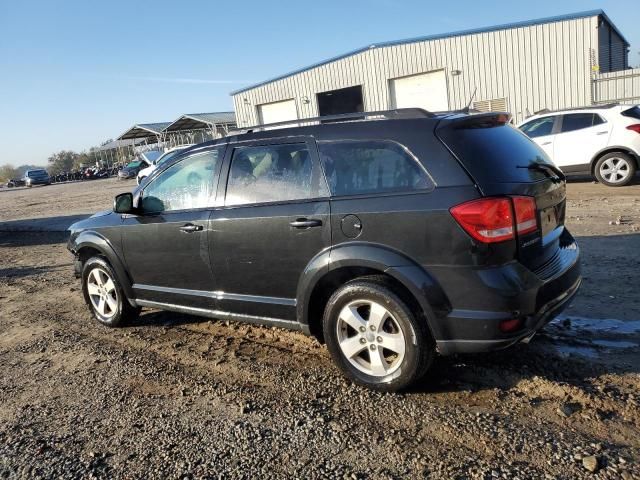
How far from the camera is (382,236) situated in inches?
129

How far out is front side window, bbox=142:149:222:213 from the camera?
14.2 feet

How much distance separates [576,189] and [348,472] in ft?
33.5

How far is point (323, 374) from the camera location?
381 cm

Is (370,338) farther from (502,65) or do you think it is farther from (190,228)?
(502,65)

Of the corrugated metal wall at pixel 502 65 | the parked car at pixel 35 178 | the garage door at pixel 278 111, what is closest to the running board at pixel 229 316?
the corrugated metal wall at pixel 502 65


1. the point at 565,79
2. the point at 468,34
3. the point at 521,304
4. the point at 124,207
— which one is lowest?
the point at 521,304

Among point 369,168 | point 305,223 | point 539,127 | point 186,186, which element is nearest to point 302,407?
point 305,223

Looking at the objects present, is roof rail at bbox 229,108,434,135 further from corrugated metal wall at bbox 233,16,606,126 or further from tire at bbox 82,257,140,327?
corrugated metal wall at bbox 233,16,606,126

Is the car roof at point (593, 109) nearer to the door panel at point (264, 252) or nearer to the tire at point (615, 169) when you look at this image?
the tire at point (615, 169)

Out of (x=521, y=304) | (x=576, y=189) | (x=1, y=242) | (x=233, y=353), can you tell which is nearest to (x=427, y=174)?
(x=521, y=304)

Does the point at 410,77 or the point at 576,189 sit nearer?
the point at 576,189

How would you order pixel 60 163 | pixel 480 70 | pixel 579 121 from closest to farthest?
pixel 579 121 → pixel 480 70 → pixel 60 163

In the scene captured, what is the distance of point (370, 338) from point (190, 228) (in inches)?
71.0

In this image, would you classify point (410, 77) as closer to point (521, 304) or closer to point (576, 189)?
point (576, 189)
